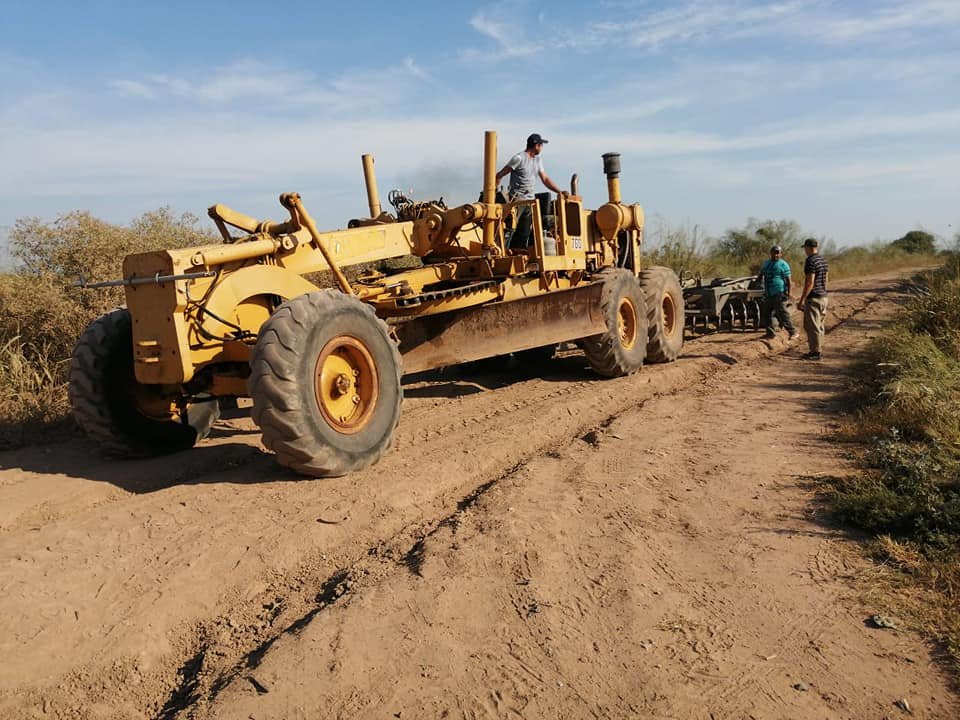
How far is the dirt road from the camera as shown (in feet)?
9.77

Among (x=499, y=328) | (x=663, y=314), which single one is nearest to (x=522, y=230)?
(x=499, y=328)

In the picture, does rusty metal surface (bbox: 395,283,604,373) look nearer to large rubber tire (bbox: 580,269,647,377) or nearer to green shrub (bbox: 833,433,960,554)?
large rubber tire (bbox: 580,269,647,377)

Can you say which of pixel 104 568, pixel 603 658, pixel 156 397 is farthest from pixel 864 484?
pixel 156 397

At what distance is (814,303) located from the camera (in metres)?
10.2

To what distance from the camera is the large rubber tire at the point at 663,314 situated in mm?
9781

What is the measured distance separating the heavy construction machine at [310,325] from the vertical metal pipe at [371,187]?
0.01 m

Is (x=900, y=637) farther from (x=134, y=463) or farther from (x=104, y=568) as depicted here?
(x=134, y=463)

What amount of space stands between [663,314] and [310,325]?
6.27 m

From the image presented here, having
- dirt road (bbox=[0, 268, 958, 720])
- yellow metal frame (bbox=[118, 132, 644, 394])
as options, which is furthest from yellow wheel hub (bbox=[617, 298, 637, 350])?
dirt road (bbox=[0, 268, 958, 720])

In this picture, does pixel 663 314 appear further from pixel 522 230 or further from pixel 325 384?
pixel 325 384

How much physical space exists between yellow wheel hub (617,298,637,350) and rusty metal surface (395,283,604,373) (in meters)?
0.91

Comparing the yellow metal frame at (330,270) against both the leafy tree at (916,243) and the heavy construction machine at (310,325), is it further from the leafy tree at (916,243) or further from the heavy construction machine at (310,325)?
the leafy tree at (916,243)

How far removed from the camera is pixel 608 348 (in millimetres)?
8719

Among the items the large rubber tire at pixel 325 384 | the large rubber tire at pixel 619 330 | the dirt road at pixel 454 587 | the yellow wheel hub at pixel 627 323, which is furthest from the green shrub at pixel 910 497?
the yellow wheel hub at pixel 627 323
